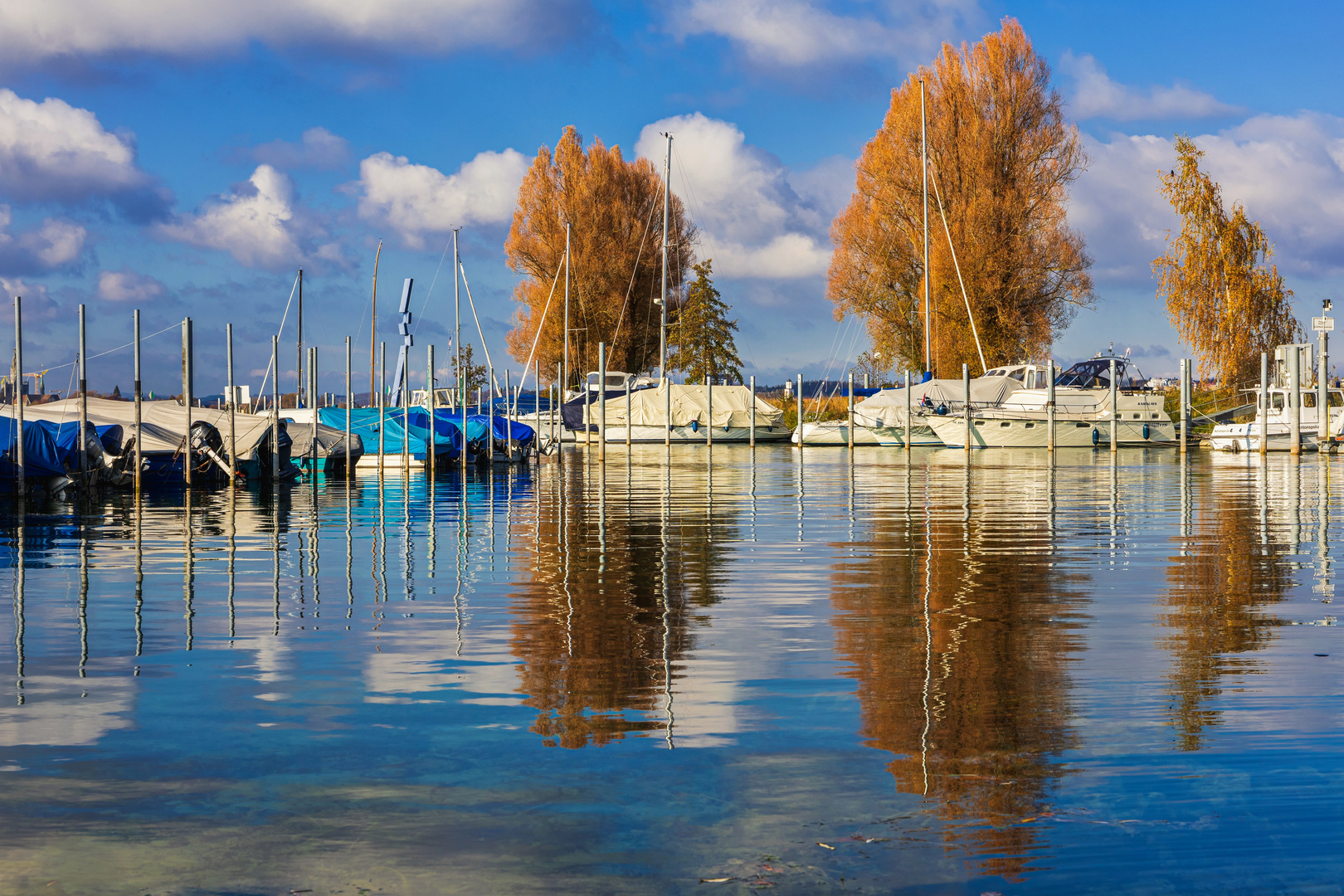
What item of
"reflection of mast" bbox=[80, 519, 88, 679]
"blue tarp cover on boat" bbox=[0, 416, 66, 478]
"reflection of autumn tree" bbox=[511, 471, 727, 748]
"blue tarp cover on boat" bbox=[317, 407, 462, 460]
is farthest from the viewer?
"blue tarp cover on boat" bbox=[317, 407, 462, 460]

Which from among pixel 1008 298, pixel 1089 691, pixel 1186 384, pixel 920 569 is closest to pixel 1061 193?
pixel 1008 298

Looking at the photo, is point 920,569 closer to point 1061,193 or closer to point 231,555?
point 231,555

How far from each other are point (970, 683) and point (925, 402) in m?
42.5

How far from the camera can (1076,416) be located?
156 ft

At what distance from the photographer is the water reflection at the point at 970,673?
153 inches

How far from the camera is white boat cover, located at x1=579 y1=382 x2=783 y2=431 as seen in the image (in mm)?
59531

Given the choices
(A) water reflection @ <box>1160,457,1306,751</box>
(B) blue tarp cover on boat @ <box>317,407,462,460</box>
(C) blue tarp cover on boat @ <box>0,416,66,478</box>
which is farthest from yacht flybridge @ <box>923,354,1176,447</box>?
(C) blue tarp cover on boat @ <box>0,416,66,478</box>

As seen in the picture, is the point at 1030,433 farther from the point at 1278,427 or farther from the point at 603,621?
the point at 603,621

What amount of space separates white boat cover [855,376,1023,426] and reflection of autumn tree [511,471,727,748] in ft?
112

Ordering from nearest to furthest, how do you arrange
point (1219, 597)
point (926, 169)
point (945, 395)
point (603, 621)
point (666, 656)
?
point (666, 656) → point (603, 621) → point (1219, 597) → point (945, 395) → point (926, 169)

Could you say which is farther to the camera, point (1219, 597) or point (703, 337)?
point (703, 337)

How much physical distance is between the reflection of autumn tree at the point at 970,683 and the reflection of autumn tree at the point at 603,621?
958mm

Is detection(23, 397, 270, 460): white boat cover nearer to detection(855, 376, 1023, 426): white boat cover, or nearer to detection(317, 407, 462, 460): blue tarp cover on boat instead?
detection(317, 407, 462, 460): blue tarp cover on boat

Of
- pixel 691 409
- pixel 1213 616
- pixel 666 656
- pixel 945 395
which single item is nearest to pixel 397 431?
pixel 945 395
